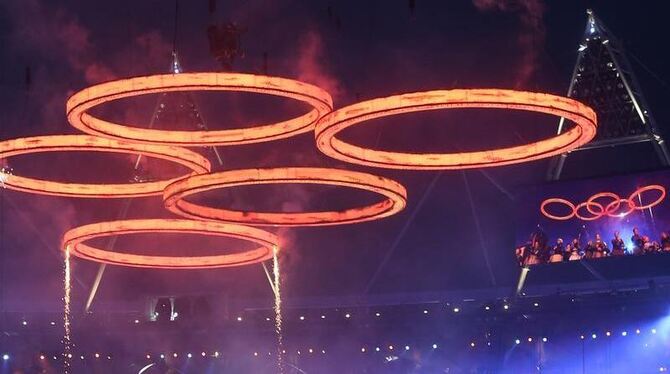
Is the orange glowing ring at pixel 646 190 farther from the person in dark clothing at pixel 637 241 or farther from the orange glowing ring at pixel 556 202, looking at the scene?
the orange glowing ring at pixel 556 202

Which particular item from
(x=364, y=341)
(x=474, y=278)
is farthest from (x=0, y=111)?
(x=474, y=278)

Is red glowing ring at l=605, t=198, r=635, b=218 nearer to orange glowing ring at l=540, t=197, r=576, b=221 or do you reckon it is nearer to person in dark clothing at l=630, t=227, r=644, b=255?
person in dark clothing at l=630, t=227, r=644, b=255

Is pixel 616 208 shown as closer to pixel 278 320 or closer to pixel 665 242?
pixel 665 242

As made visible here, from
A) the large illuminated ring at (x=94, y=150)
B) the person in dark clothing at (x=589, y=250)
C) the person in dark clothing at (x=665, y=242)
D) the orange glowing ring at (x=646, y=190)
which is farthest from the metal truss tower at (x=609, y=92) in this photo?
the large illuminated ring at (x=94, y=150)

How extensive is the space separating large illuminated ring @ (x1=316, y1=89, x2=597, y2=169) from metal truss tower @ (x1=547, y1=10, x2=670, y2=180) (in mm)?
5867

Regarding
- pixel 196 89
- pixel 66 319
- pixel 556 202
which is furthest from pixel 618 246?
pixel 66 319

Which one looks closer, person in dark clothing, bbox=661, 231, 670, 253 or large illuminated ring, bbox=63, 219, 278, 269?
large illuminated ring, bbox=63, 219, 278, 269

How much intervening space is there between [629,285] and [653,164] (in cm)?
407

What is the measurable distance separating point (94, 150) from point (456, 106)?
8.30 m

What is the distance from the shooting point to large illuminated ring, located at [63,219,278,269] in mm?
24188

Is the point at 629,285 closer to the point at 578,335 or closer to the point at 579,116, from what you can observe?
the point at 578,335

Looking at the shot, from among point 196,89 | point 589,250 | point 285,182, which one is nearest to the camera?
point 196,89

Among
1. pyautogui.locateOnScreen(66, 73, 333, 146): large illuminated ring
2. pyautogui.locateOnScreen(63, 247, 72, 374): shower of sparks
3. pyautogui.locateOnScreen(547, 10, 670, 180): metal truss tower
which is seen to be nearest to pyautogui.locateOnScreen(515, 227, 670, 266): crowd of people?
pyautogui.locateOnScreen(547, 10, 670, 180): metal truss tower

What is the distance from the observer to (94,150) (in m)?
21.5
